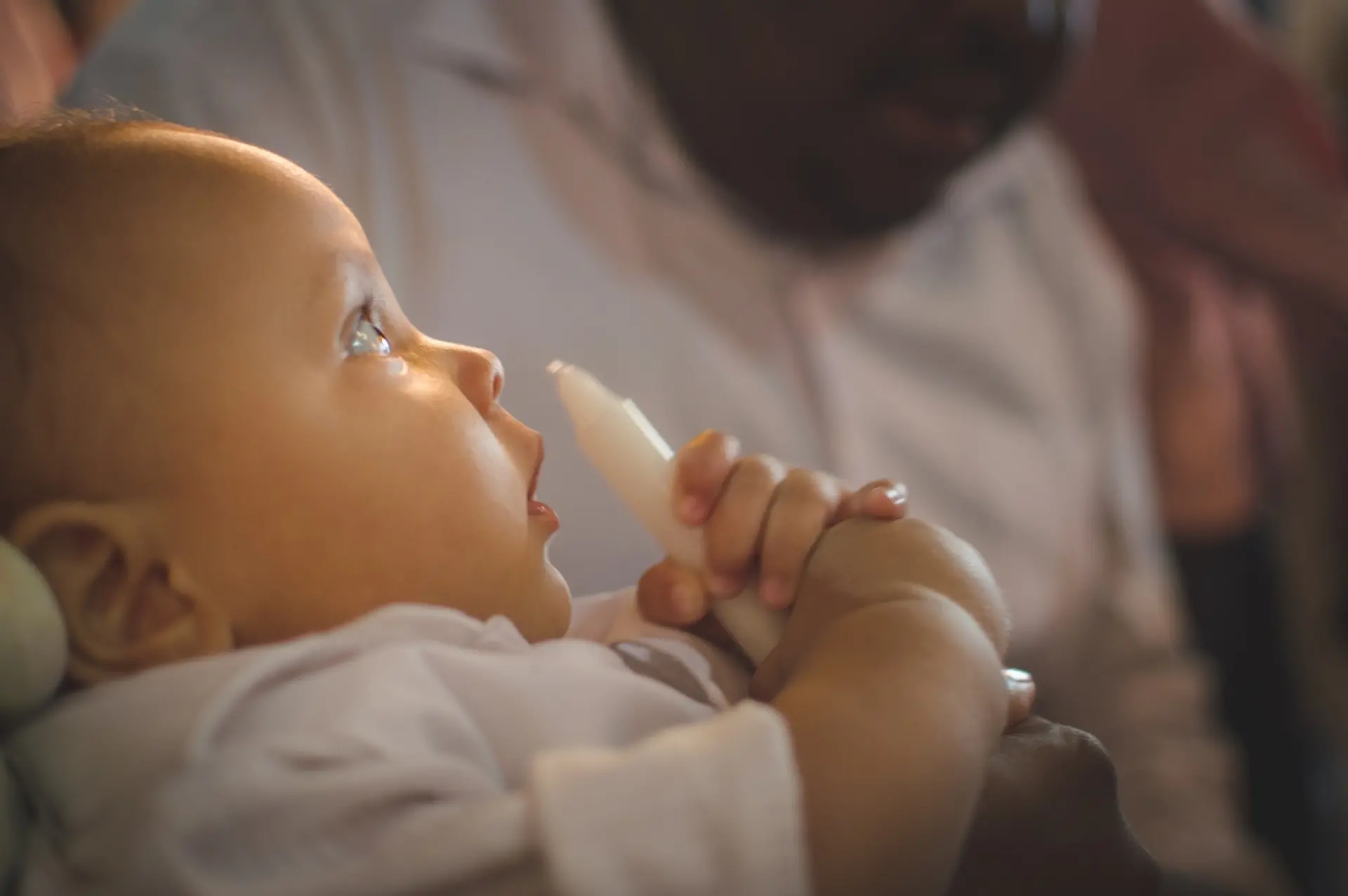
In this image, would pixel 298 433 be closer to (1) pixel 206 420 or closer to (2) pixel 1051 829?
(1) pixel 206 420

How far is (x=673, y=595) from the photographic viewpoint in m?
0.48

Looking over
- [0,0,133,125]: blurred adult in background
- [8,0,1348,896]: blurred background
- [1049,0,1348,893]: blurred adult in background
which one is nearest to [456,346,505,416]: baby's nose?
[0,0,133,125]: blurred adult in background

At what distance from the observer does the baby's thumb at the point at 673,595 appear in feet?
1.56

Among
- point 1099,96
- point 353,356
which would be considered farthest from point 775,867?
point 1099,96

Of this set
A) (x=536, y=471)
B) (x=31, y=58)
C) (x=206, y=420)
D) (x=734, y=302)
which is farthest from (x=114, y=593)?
(x=734, y=302)

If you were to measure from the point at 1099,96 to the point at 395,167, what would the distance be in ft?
3.16

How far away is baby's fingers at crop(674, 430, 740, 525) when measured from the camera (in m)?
0.46

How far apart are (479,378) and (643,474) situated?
0.09 metres

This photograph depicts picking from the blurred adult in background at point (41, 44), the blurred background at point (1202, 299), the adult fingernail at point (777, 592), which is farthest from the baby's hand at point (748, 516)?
the blurred background at point (1202, 299)

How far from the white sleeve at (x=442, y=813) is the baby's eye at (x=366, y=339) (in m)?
0.16

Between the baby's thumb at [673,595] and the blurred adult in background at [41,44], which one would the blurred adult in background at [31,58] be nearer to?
the blurred adult in background at [41,44]

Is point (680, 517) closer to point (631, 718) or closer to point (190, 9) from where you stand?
point (631, 718)

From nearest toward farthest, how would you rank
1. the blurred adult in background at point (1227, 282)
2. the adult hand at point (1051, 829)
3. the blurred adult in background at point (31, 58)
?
the adult hand at point (1051, 829) < the blurred adult in background at point (31, 58) < the blurred adult in background at point (1227, 282)

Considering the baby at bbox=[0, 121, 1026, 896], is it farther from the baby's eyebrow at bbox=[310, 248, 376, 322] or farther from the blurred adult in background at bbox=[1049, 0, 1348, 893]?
the blurred adult in background at bbox=[1049, 0, 1348, 893]
